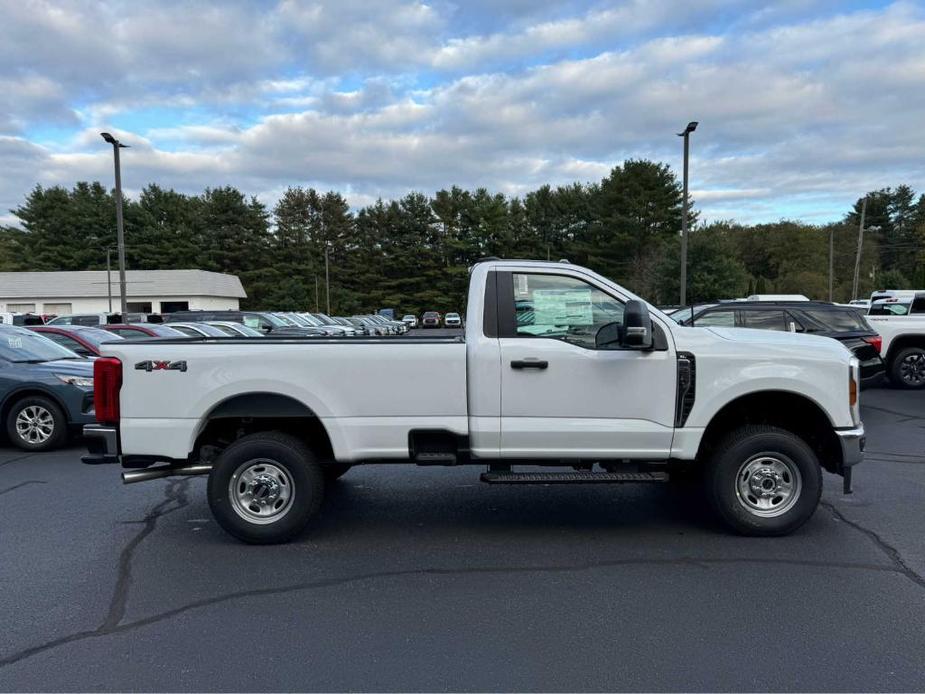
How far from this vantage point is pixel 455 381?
4949 millimetres

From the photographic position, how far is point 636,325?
461 centimetres

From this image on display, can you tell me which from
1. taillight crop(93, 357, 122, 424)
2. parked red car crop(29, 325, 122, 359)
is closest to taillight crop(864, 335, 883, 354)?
taillight crop(93, 357, 122, 424)

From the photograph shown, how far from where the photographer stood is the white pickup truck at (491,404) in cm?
496

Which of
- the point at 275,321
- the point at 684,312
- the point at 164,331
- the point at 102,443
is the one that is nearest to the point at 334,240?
the point at 275,321

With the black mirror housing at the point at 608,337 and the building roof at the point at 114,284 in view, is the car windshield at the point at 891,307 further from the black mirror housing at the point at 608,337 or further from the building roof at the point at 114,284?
the building roof at the point at 114,284

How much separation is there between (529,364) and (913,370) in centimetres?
1218

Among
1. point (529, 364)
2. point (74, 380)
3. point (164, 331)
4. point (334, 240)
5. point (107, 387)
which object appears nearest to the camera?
point (529, 364)

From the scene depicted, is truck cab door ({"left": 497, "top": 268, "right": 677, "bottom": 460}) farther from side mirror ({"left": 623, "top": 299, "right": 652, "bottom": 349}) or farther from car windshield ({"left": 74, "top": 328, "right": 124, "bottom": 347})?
car windshield ({"left": 74, "top": 328, "right": 124, "bottom": 347})

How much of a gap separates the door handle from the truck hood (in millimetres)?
1403

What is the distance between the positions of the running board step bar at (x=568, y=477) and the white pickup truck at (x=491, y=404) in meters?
0.01

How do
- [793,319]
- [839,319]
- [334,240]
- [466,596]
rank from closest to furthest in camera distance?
[466,596] → [793,319] → [839,319] → [334,240]

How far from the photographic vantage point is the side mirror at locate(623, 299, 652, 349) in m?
4.62

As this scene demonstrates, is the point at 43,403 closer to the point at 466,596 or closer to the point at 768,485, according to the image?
the point at 466,596

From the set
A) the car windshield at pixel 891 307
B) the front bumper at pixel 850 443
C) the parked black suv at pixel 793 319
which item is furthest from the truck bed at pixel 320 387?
the car windshield at pixel 891 307
